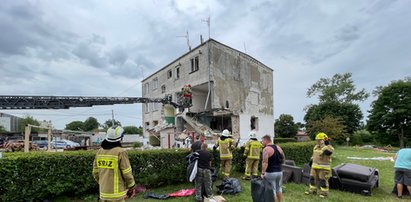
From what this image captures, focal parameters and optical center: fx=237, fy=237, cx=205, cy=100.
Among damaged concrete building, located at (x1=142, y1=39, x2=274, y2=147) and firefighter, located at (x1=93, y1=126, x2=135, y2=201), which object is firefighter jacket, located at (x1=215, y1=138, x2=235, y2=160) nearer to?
firefighter, located at (x1=93, y1=126, x2=135, y2=201)

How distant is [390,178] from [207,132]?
44.7 feet

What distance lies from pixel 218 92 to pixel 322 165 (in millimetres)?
15423

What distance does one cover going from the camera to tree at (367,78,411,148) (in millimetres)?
33688

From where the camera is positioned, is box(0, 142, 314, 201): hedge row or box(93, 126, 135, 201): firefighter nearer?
box(93, 126, 135, 201): firefighter

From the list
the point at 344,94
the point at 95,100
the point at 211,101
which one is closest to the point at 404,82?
the point at 344,94

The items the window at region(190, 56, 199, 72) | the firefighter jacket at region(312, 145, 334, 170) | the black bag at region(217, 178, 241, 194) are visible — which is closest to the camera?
the firefighter jacket at region(312, 145, 334, 170)

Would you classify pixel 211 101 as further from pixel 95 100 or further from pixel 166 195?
pixel 166 195

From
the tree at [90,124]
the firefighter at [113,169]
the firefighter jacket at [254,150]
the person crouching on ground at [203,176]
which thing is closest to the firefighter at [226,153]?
the firefighter jacket at [254,150]

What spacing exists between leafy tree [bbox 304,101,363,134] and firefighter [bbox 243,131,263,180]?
3448cm

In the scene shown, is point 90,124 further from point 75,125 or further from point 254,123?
point 254,123

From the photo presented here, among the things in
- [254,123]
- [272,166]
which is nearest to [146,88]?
[254,123]

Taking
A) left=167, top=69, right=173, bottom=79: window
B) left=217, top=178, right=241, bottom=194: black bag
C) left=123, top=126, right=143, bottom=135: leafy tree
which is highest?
left=167, top=69, right=173, bottom=79: window

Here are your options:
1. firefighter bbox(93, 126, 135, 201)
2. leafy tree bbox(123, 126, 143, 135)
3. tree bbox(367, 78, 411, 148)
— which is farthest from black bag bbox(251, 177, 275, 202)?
leafy tree bbox(123, 126, 143, 135)

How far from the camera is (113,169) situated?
11.9 feet
